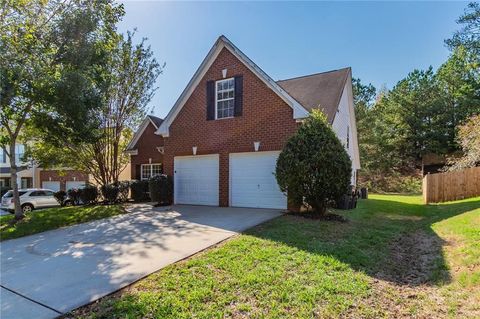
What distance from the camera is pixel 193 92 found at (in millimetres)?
13656

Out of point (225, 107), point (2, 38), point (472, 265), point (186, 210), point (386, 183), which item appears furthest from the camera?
point (386, 183)

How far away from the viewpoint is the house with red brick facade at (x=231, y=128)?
37.8 ft

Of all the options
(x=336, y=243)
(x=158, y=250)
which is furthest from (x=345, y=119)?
(x=158, y=250)

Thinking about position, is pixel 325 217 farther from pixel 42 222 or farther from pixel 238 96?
pixel 42 222

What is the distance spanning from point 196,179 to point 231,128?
2986 millimetres

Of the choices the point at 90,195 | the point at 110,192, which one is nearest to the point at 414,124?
the point at 110,192

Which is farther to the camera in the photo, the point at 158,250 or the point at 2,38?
the point at 2,38

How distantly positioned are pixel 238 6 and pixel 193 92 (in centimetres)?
426

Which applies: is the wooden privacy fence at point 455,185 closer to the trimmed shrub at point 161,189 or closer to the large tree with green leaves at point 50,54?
the trimmed shrub at point 161,189

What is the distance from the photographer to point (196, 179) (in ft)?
44.6

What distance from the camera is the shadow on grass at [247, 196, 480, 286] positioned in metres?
5.25

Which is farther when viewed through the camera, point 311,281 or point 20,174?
point 20,174

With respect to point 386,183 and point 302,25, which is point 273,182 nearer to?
point 302,25

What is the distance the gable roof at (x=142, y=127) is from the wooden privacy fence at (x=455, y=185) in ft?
54.5
